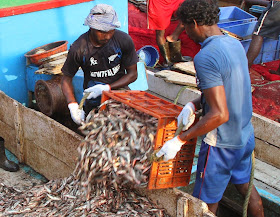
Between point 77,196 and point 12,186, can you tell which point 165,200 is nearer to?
point 77,196

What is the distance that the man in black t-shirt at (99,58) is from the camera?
14.4 feet

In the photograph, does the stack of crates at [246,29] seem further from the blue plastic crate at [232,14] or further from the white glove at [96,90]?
the white glove at [96,90]

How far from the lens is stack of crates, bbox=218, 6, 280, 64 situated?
8.49 meters

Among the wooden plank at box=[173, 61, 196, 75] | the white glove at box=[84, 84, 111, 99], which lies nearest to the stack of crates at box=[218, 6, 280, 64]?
the wooden plank at box=[173, 61, 196, 75]

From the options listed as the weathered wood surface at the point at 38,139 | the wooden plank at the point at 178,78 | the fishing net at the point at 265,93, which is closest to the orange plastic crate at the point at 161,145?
the weathered wood surface at the point at 38,139

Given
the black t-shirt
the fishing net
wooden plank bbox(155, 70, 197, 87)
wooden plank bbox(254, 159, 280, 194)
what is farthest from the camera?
wooden plank bbox(155, 70, 197, 87)

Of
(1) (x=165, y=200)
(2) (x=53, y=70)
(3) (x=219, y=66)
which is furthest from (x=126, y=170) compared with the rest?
(2) (x=53, y=70)

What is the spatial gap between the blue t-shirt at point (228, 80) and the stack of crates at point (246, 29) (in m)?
5.33

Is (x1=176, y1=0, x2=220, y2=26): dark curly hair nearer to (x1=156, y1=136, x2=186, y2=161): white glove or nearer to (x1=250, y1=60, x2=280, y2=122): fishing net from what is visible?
(x1=156, y1=136, x2=186, y2=161): white glove

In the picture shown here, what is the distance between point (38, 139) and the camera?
5.25 metres

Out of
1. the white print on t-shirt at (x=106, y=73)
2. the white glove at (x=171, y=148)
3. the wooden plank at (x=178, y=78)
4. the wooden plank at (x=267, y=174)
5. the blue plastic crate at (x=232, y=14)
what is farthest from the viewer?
the blue plastic crate at (x=232, y=14)

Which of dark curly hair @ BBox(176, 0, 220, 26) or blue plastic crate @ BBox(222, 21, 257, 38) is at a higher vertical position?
dark curly hair @ BBox(176, 0, 220, 26)

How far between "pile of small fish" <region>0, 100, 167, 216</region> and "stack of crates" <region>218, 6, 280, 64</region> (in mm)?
5285

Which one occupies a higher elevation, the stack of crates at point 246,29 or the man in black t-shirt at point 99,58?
the man in black t-shirt at point 99,58
